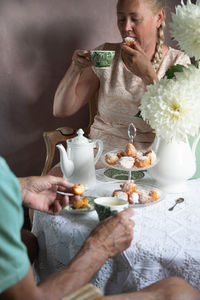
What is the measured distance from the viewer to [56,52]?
2.61 m

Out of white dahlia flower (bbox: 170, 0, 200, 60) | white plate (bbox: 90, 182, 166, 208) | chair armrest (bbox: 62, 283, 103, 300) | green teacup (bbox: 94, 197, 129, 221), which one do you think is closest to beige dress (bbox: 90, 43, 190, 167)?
white plate (bbox: 90, 182, 166, 208)

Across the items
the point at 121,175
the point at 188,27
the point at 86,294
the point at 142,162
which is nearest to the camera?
the point at 86,294

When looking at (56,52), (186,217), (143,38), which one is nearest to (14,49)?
(56,52)

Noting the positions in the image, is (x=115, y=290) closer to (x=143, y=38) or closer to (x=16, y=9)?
(x=143, y=38)

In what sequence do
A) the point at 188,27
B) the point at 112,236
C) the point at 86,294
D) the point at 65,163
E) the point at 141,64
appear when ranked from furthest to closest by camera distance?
the point at 141,64 < the point at 65,163 < the point at 188,27 < the point at 112,236 < the point at 86,294

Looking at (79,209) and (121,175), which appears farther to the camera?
(121,175)

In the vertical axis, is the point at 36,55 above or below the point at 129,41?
below

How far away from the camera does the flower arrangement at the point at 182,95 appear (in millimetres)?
1227

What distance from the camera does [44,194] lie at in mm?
1255

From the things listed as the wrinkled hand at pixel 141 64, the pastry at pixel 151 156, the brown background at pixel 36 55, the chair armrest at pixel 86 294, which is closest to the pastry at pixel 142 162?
the pastry at pixel 151 156

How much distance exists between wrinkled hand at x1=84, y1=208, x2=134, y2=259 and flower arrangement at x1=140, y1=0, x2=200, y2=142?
363 millimetres

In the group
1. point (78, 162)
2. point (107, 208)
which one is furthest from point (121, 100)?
point (107, 208)

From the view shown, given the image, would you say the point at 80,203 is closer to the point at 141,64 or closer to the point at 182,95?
the point at 182,95

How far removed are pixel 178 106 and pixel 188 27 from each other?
0.26 m
